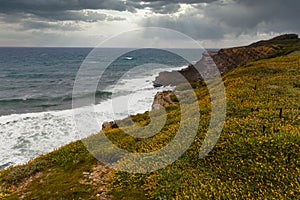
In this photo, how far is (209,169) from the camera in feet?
38.0

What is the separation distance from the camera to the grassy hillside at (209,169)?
9914 mm

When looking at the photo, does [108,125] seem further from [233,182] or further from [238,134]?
[233,182]

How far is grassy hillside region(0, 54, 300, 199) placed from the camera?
32.5ft

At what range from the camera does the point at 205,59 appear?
11669 centimetres

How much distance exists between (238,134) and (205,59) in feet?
354

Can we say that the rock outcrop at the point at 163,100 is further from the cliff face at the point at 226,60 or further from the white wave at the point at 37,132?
the cliff face at the point at 226,60

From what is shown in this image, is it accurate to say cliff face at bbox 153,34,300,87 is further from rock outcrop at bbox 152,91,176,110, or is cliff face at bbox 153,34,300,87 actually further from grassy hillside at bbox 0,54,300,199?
grassy hillside at bbox 0,54,300,199

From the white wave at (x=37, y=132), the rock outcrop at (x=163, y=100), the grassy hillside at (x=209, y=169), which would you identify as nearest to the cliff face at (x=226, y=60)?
the white wave at (x=37, y=132)

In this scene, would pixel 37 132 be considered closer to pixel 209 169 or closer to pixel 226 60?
pixel 209 169

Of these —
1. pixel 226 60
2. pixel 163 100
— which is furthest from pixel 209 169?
pixel 226 60

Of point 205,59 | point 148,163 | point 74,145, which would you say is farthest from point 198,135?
point 205,59

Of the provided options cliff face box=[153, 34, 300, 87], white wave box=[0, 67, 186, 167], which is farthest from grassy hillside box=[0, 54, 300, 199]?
cliff face box=[153, 34, 300, 87]

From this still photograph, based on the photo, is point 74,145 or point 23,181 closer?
point 23,181

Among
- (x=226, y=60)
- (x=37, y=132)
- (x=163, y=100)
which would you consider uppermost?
(x=226, y=60)
